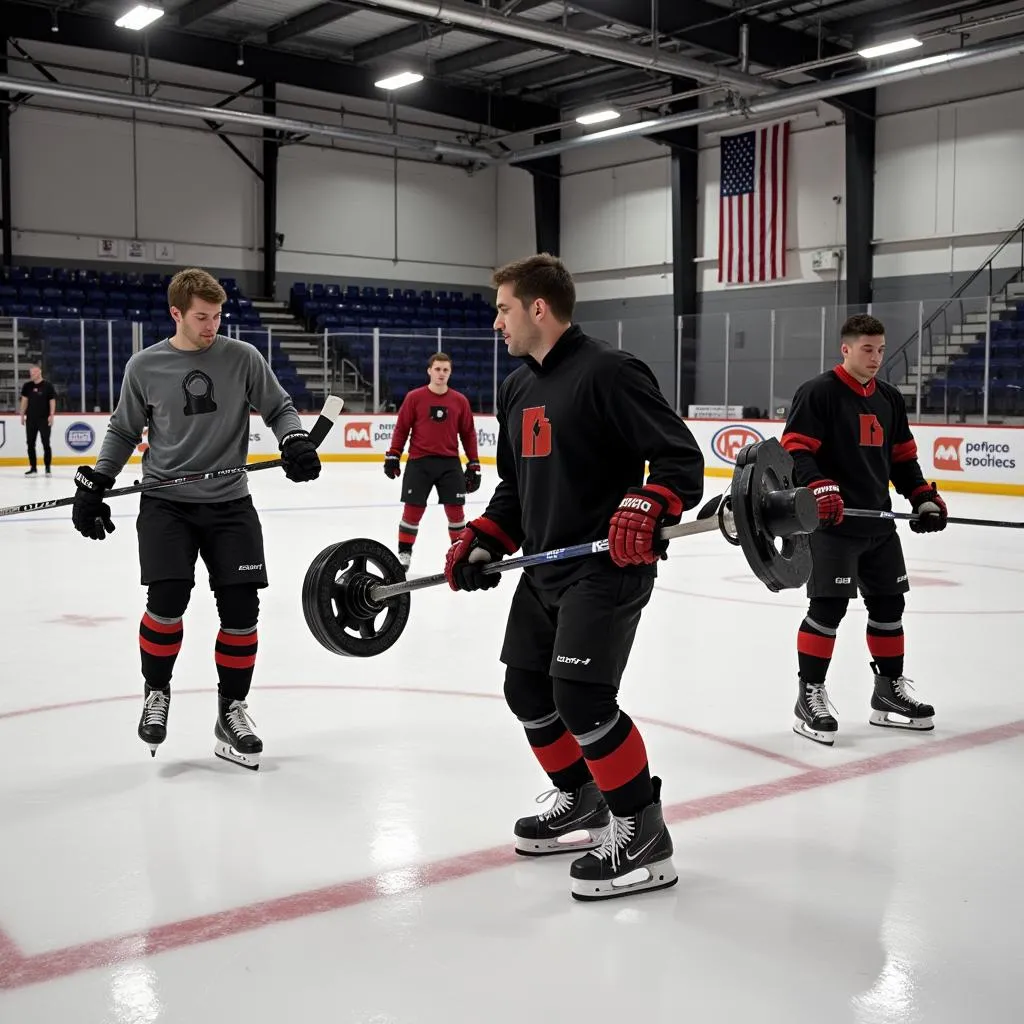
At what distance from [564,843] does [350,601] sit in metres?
0.78

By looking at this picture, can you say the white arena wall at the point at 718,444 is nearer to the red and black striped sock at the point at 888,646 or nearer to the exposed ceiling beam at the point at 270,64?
the exposed ceiling beam at the point at 270,64

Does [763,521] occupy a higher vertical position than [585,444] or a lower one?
lower

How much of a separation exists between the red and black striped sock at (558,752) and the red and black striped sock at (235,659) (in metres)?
1.11

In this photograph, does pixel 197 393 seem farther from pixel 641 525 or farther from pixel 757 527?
pixel 757 527

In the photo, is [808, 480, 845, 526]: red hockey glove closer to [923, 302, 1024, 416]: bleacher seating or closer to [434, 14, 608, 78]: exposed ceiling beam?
[923, 302, 1024, 416]: bleacher seating

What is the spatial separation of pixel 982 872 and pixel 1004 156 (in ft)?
52.8

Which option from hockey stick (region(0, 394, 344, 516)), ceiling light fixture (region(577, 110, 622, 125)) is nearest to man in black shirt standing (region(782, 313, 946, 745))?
hockey stick (region(0, 394, 344, 516))

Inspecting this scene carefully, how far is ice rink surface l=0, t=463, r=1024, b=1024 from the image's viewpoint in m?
2.18

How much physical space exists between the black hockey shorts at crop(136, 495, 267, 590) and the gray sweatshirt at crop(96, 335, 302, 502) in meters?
0.03

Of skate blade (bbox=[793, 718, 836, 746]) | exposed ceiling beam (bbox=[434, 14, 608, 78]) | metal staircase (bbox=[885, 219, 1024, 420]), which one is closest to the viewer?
skate blade (bbox=[793, 718, 836, 746])

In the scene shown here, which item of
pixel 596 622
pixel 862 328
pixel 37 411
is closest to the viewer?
pixel 596 622

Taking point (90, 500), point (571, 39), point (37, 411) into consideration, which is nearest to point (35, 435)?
point (37, 411)

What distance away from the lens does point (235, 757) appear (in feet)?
11.8

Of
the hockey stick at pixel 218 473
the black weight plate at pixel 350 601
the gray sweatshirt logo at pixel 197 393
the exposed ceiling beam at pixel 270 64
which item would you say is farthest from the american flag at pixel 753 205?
the black weight plate at pixel 350 601
